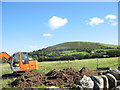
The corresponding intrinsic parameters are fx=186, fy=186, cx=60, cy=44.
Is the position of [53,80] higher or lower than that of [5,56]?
lower

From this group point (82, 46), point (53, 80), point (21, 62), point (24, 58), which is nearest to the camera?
point (53, 80)

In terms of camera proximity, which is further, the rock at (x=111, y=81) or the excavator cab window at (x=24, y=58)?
the excavator cab window at (x=24, y=58)

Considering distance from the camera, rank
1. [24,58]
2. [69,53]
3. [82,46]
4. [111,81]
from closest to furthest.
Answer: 1. [111,81]
2. [24,58]
3. [69,53]
4. [82,46]

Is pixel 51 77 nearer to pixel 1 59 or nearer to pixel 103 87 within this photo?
pixel 103 87

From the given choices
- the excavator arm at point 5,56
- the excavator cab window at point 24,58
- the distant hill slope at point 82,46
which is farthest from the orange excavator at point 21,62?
the distant hill slope at point 82,46

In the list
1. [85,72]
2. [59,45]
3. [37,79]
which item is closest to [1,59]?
[37,79]

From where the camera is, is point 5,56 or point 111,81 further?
point 5,56

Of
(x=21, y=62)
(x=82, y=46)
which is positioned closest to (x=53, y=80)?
(x=21, y=62)

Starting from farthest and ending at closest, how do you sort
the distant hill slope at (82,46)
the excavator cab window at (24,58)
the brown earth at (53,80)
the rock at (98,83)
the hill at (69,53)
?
the distant hill slope at (82,46), the hill at (69,53), the excavator cab window at (24,58), the brown earth at (53,80), the rock at (98,83)

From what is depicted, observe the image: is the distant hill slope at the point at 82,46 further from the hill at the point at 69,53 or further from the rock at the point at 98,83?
Result: the rock at the point at 98,83

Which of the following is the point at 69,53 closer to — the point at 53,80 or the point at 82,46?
the point at 82,46

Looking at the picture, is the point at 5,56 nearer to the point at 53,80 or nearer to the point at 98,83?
the point at 53,80

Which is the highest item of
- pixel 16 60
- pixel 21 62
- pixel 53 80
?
pixel 16 60

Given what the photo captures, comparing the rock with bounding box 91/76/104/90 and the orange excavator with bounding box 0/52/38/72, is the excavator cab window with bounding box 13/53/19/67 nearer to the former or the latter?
the orange excavator with bounding box 0/52/38/72
